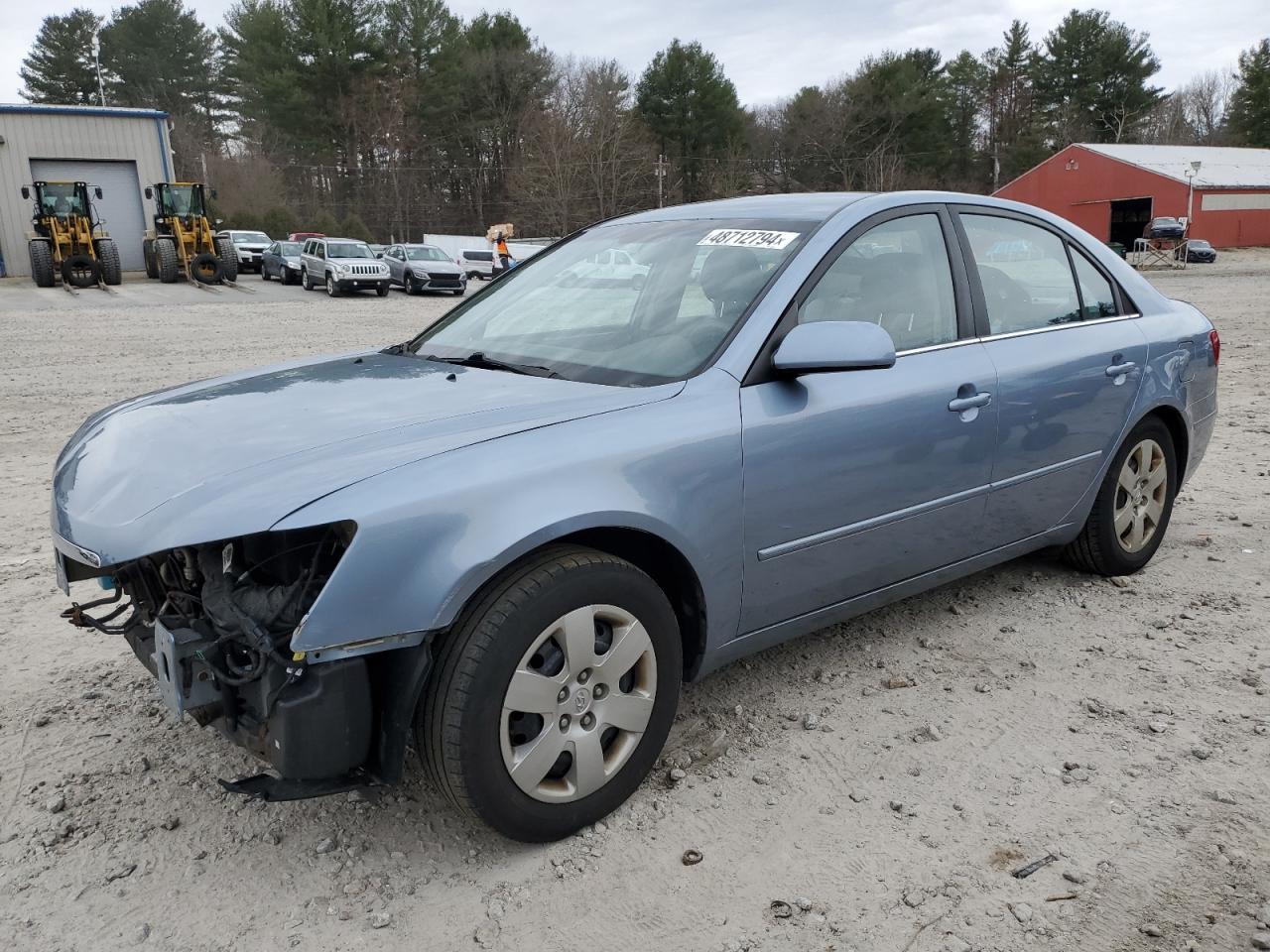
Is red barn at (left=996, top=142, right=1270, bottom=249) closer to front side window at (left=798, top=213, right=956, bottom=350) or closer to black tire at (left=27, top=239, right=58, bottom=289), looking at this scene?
black tire at (left=27, top=239, right=58, bottom=289)

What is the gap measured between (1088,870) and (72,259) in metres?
29.9

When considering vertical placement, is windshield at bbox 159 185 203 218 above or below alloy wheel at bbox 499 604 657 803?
above

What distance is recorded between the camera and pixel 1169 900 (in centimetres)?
233

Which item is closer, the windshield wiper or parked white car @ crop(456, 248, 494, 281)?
the windshield wiper

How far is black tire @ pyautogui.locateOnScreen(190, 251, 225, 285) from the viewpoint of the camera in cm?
2845

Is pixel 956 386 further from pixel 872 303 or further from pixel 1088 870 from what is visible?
pixel 1088 870

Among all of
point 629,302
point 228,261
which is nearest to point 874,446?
Result: point 629,302

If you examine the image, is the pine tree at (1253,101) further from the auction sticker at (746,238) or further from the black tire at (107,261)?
the auction sticker at (746,238)

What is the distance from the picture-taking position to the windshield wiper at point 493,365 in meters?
3.05

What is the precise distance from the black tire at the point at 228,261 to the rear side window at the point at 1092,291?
2832 cm

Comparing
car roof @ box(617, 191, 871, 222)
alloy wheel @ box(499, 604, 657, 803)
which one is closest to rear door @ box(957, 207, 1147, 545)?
car roof @ box(617, 191, 871, 222)

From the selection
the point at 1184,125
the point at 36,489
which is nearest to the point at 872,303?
the point at 36,489

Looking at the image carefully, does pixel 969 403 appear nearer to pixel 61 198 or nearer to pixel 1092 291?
pixel 1092 291

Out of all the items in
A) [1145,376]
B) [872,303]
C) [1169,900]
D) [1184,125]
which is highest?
[1184,125]
